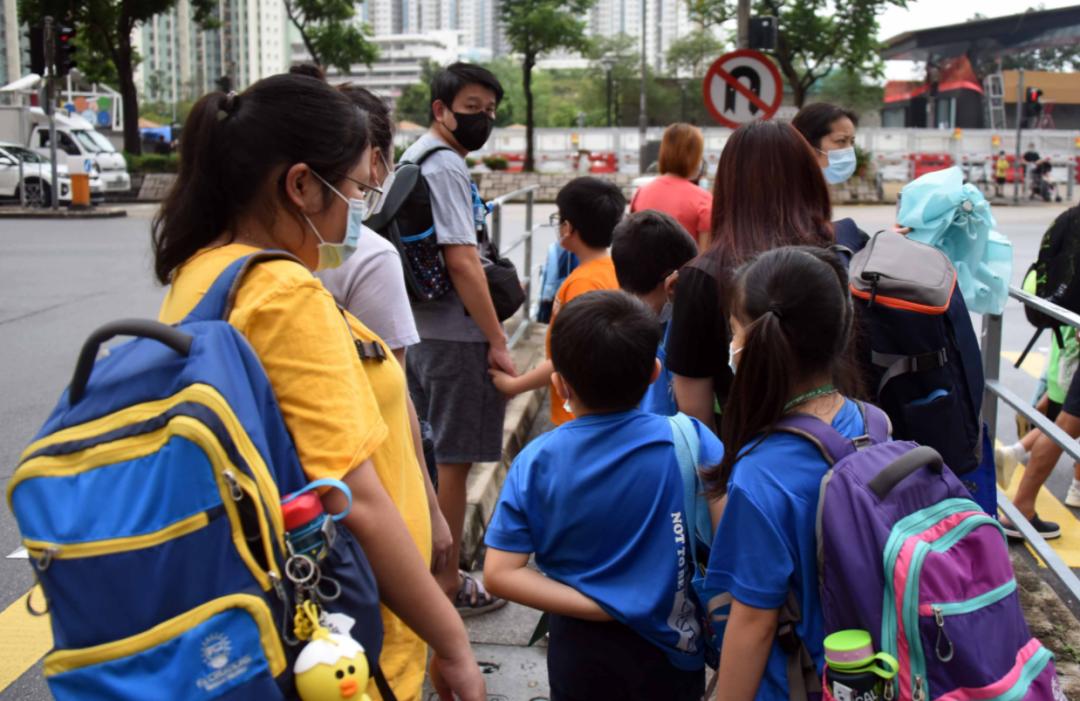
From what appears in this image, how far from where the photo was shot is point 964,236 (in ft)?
11.5

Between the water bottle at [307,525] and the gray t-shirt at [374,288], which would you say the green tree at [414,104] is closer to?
the gray t-shirt at [374,288]

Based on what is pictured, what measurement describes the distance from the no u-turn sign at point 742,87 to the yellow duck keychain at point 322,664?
880cm

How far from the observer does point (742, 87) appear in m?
9.95

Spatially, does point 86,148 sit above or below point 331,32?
below

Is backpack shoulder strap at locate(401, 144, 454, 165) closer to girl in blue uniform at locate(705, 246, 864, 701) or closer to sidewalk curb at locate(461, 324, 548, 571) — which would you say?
sidewalk curb at locate(461, 324, 548, 571)

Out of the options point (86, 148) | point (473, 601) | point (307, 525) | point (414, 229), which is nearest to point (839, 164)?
point (414, 229)

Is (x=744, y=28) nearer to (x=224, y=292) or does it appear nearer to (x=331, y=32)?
(x=224, y=292)

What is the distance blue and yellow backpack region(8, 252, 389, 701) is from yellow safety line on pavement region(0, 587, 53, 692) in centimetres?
248

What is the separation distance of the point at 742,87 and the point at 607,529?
26.6 feet

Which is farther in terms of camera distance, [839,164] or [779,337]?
[839,164]

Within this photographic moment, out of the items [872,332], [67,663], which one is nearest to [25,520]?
[67,663]

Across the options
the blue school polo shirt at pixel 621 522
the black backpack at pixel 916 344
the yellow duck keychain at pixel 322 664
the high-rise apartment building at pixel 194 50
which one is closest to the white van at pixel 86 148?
the black backpack at pixel 916 344

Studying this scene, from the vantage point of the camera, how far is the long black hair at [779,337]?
7.23ft

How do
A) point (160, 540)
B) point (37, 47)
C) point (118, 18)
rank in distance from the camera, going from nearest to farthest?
point (160, 540)
point (37, 47)
point (118, 18)
